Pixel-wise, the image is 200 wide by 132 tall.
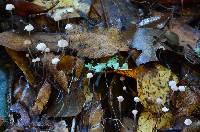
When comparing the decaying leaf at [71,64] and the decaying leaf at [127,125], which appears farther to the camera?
the decaying leaf at [71,64]

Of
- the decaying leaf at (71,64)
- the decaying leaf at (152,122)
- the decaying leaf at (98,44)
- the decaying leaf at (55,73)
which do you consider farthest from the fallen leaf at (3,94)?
the decaying leaf at (152,122)

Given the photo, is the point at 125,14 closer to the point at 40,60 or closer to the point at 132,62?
the point at 132,62

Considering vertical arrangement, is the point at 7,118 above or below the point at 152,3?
below

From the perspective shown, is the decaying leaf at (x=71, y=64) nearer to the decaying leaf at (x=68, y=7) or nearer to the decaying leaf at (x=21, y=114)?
the decaying leaf at (x=21, y=114)

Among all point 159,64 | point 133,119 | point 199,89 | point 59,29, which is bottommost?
point 133,119

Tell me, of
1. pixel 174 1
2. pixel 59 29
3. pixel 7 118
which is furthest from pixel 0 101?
pixel 174 1
